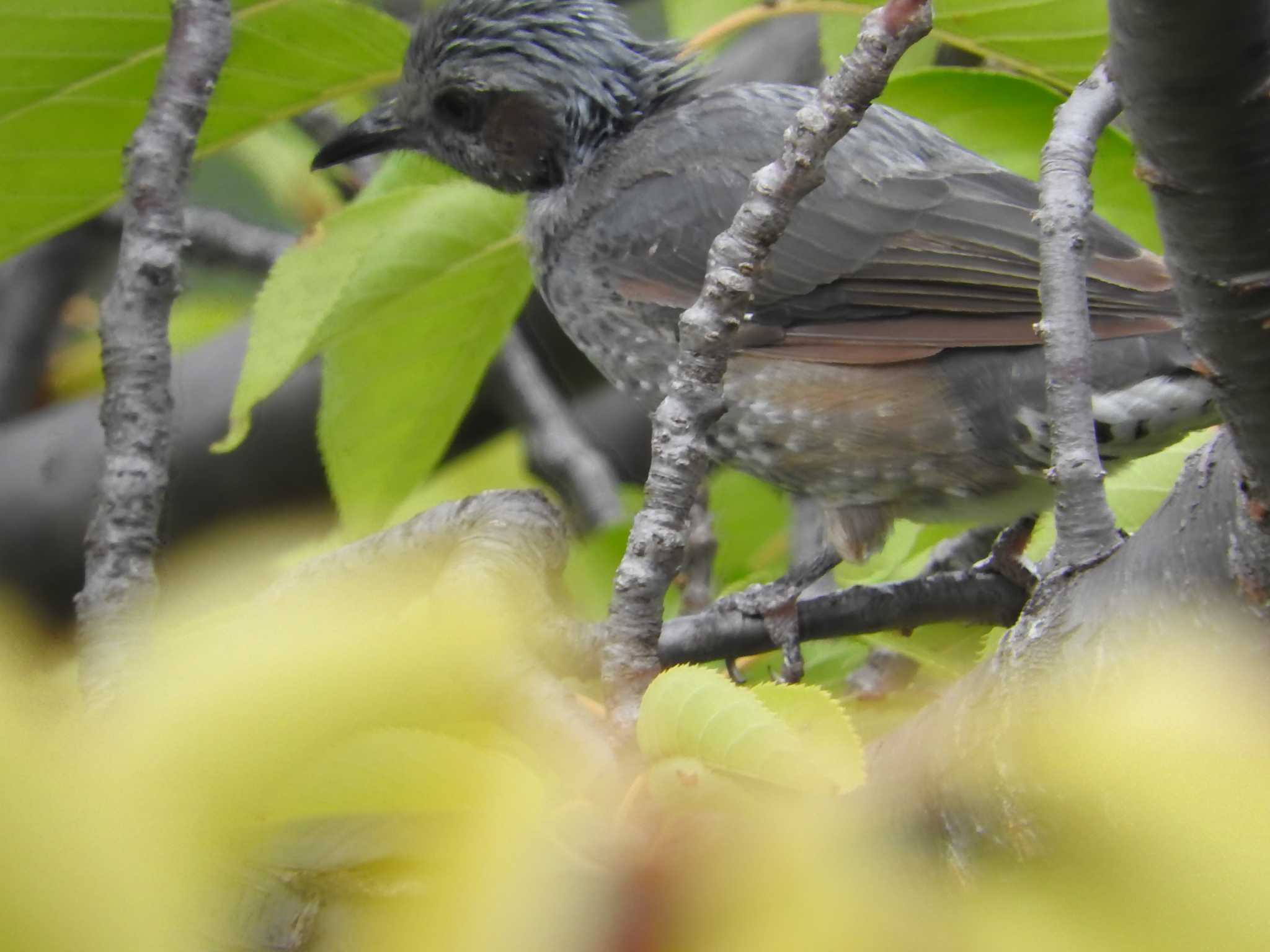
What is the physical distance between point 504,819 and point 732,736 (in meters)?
0.15

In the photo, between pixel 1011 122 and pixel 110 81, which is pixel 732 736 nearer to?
pixel 1011 122

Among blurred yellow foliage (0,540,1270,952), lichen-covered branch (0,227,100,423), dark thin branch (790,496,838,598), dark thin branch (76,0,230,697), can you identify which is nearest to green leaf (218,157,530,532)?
dark thin branch (76,0,230,697)

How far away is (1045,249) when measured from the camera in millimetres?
1297

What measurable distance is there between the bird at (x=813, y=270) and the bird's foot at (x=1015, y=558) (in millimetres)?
40

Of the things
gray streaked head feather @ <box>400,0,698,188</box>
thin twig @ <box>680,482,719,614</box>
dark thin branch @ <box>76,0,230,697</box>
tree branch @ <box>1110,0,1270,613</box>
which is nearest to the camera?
tree branch @ <box>1110,0,1270,613</box>

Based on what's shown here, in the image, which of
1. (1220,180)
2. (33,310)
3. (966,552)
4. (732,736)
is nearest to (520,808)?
(732,736)

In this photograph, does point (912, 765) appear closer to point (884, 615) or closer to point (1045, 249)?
point (1045, 249)

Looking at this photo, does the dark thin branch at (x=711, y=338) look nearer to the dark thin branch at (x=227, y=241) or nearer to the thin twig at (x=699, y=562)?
the thin twig at (x=699, y=562)

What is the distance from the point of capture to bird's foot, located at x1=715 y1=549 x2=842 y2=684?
1.98 metres

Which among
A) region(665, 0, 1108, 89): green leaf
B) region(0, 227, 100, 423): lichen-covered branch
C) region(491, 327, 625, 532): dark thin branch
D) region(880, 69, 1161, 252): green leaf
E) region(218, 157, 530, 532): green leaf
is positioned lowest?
region(0, 227, 100, 423): lichen-covered branch

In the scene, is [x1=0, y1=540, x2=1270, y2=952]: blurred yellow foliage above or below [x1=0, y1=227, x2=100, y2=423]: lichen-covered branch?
above

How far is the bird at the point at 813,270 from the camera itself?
7.13ft

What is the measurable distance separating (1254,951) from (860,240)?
186 cm

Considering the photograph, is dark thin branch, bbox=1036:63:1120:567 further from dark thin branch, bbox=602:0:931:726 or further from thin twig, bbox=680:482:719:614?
thin twig, bbox=680:482:719:614
